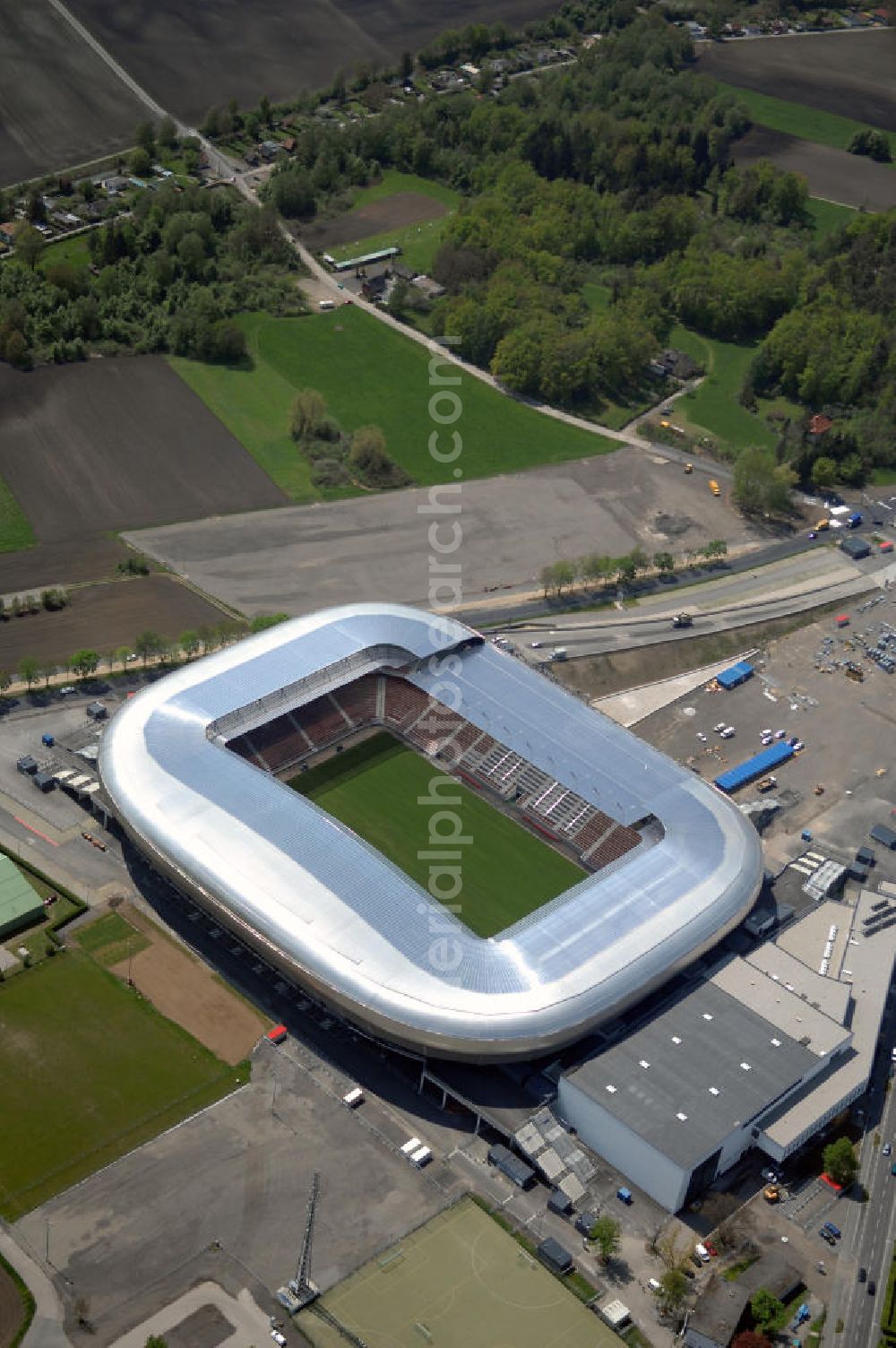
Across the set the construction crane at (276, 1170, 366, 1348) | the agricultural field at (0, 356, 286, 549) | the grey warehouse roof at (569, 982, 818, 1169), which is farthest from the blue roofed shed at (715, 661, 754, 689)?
the construction crane at (276, 1170, 366, 1348)

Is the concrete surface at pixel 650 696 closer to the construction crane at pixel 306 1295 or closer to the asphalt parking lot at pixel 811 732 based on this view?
the asphalt parking lot at pixel 811 732

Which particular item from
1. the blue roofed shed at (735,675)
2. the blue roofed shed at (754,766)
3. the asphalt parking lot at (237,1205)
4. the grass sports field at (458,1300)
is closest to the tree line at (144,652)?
the blue roofed shed at (735,675)

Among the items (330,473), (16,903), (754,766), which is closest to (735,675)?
(754,766)

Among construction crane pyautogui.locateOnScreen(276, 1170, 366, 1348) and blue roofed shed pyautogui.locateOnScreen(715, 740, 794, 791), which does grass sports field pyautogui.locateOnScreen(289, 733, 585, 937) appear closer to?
blue roofed shed pyautogui.locateOnScreen(715, 740, 794, 791)

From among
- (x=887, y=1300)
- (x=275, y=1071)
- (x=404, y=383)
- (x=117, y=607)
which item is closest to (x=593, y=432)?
(x=404, y=383)

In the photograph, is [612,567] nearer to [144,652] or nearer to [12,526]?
[144,652]

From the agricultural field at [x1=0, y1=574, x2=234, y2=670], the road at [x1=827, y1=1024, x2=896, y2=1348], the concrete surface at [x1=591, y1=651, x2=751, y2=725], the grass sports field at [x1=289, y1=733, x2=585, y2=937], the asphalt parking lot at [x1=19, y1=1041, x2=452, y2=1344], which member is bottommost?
the road at [x1=827, y1=1024, x2=896, y2=1348]

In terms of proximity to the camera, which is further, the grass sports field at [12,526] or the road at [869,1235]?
the grass sports field at [12,526]
